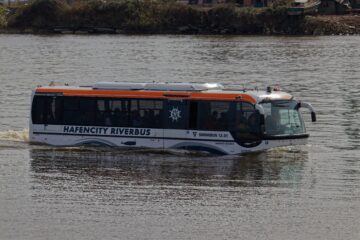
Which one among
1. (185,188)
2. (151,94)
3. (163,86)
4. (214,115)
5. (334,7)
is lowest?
(334,7)

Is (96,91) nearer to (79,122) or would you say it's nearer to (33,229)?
(79,122)

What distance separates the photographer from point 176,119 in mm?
33094

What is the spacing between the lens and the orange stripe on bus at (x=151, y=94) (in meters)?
32.5

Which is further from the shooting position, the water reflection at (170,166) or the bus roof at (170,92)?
the bus roof at (170,92)

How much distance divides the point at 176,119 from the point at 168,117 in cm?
26

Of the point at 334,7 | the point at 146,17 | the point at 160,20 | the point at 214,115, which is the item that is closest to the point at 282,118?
the point at 214,115

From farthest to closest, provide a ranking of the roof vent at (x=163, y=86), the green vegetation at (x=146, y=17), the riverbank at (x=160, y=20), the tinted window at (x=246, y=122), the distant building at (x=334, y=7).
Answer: the distant building at (x=334, y=7)
the green vegetation at (x=146, y=17)
the riverbank at (x=160, y=20)
the roof vent at (x=163, y=86)
the tinted window at (x=246, y=122)

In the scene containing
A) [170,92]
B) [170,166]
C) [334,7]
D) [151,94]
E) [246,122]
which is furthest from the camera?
[334,7]

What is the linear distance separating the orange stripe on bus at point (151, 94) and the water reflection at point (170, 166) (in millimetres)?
1775

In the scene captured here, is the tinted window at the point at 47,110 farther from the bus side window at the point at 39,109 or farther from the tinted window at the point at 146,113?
the tinted window at the point at 146,113

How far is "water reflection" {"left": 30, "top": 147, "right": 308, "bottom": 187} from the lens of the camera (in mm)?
28984

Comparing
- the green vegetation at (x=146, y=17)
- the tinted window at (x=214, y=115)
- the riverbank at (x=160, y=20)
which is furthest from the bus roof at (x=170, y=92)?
the green vegetation at (x=146, y=17)

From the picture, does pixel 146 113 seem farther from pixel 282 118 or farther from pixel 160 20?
pixel 160 20

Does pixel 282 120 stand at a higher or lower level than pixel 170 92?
lower
